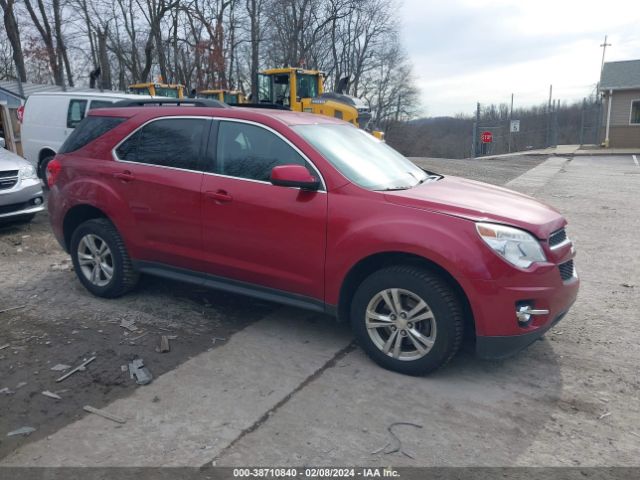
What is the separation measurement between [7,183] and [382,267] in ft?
20.1

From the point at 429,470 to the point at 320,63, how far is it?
50.6 m

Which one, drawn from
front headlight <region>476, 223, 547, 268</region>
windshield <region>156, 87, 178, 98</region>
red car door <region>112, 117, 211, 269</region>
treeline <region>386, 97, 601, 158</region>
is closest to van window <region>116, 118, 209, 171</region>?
red car door <region>112, 117, 211, 269</region>

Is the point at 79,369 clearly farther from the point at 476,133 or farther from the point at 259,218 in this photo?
the point at 476,133

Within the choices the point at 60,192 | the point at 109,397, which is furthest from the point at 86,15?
the point at 109,397

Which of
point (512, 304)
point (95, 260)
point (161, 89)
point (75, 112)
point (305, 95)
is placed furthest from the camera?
point (161, 89)

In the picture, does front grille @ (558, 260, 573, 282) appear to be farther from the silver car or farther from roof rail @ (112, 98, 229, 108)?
the silver car

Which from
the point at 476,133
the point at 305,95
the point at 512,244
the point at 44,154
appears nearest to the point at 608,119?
Result: the point at 476,133

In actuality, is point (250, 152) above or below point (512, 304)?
above

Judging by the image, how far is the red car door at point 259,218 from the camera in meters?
3.97

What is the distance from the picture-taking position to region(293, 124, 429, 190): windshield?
409 cm

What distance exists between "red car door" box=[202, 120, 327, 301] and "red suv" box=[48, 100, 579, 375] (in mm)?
10

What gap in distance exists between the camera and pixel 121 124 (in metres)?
5.04

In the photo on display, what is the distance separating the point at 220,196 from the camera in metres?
4.29

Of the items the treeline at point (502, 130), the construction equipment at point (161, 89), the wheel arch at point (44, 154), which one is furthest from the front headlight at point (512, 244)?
the treeline at point (502, 130)
